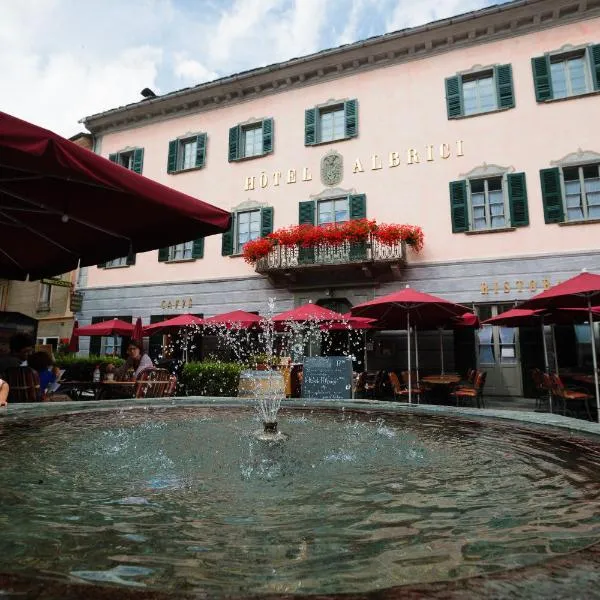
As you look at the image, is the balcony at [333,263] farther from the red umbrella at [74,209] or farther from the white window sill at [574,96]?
the red umbrella at [74,209]

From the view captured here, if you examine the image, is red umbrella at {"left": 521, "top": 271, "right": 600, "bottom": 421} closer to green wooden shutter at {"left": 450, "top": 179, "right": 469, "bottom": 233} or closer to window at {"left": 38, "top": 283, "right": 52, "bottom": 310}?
green wooden shutter at {"left": 450, "top": 179, "right": 469, "bottom": 233}

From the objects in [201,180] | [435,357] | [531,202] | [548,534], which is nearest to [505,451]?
[548,534]

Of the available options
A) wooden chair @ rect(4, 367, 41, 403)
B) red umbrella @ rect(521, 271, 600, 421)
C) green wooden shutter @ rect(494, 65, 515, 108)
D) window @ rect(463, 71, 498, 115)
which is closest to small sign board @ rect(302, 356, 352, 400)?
red umbrella @ rect(521, 271, 600, 421)

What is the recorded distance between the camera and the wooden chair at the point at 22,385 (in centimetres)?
590

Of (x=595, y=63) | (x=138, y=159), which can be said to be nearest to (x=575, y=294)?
(x=595, y=63)

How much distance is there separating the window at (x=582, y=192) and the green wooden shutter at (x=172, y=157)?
536 inches

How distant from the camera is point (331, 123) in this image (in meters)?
15.9

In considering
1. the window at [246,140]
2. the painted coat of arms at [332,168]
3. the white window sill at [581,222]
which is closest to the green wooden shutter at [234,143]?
the window at [246,140]

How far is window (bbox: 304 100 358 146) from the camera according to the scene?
15.5 m

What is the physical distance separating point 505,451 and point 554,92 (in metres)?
13.5

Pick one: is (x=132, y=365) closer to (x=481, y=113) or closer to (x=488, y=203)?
(x=488, y=203)

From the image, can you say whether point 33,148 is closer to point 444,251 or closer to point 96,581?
point 96,581

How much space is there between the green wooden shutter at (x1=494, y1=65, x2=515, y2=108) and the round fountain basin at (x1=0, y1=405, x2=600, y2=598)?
12.5 m

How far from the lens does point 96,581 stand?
1.26m
